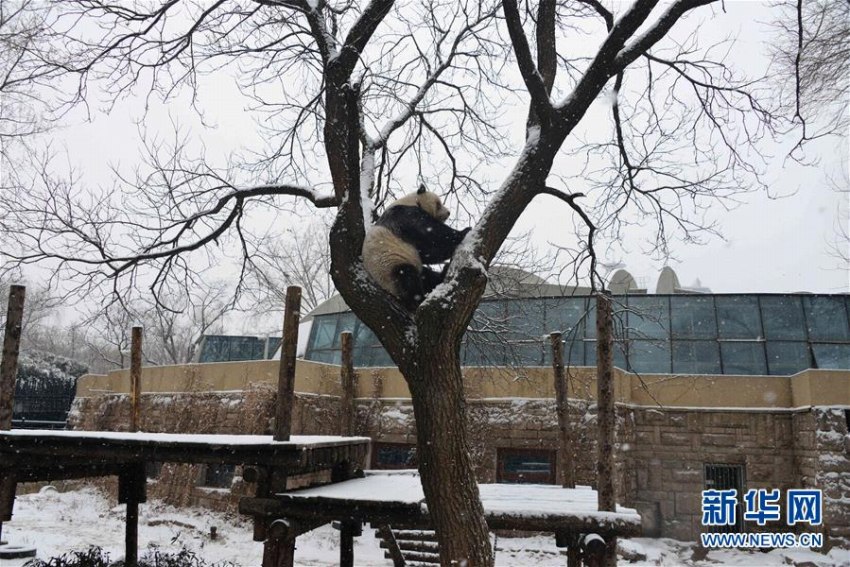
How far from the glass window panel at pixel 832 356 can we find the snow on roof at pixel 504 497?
902 centimetres

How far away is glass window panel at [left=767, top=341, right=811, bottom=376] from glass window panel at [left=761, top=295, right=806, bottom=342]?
0.17m

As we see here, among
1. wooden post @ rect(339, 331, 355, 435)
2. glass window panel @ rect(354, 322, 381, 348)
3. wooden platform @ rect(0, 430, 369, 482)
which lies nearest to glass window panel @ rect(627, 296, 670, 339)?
glass window panel @ rect(354, 322, 381, 348)

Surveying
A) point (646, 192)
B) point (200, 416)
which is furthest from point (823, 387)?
point (200, 416)

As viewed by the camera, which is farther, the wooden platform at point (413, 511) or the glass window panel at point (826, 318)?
the glass window panel at point (826, 318)

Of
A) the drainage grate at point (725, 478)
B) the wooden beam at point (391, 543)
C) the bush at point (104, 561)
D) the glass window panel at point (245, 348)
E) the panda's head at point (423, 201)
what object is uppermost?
the panda's head at point (423, 201)

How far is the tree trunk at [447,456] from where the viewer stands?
4.09 m

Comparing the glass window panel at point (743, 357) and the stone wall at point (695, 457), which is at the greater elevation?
the glass window panel at point (743, 357)

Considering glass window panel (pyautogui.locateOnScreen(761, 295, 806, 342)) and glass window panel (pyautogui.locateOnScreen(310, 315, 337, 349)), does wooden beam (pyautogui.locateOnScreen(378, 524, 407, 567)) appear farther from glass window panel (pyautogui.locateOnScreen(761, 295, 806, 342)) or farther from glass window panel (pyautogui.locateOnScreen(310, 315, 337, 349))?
glass window panel (pyautogui.locateOnScreen(761, 295, 806, 342))

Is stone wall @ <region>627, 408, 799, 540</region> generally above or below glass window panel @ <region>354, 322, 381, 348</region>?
below

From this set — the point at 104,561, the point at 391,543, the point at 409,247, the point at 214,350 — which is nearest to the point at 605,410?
the point at 409,247

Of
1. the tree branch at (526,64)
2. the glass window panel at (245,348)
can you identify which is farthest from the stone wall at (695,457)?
the glass window panel at (245,348)

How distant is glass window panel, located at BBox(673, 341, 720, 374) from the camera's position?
13688 mm

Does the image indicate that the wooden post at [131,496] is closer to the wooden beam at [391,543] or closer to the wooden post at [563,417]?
the wooden beam at [391,543]

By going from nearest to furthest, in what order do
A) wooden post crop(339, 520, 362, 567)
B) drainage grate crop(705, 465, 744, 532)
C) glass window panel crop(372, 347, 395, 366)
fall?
wooden post crop(339, 520, 362, 567) → drainage grate crop(705, 465, 744, 532) → glass window panel crop(372, 347, 395, 366)
